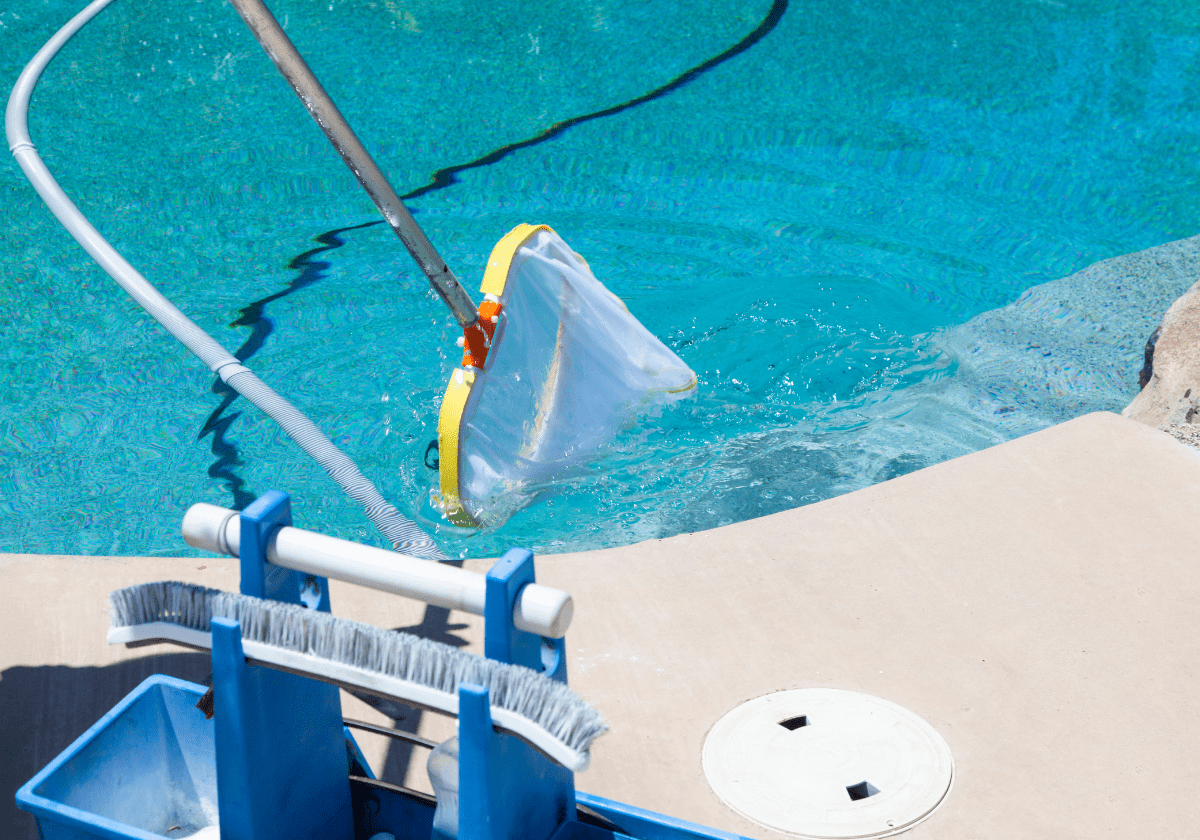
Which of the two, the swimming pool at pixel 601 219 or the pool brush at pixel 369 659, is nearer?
the pool brush at pixel 369 659

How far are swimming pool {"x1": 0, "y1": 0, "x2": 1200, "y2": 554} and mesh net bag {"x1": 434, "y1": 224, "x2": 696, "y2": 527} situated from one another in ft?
0.76

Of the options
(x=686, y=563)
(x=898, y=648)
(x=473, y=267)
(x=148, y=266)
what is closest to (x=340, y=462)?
(x=686, y=563)

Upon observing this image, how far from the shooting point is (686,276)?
5602 mm

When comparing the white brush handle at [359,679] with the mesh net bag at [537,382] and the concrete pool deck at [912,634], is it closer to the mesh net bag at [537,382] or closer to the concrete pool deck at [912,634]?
the concrete pool deck at [912,634]

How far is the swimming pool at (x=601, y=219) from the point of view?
4.18 metres

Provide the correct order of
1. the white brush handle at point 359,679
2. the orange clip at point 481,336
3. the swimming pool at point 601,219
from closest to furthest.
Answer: the white brush handle at point 359,679
the orange clip at point 481,336
the swimming pool at point 601,219

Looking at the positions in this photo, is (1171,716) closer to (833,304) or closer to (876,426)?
(876,426)

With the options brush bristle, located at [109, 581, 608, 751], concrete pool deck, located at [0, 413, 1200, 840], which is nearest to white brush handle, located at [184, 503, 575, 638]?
brush bristle, located at [109, 581, 608, 751]

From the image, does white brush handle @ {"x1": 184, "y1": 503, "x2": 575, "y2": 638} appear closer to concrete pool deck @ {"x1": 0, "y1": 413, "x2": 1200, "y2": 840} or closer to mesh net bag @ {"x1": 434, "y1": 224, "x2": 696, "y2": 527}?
concrete pool deck @ {"x1": 0, "y1": 413, "x2": 1200, "y2": 840}

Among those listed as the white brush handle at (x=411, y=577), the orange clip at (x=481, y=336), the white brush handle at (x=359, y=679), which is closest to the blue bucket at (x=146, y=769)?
the white brush handle at (x=359, y=679)

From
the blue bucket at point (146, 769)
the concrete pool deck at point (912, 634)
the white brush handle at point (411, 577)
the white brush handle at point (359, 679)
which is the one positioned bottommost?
the concrete pool deck at point (912, 634)

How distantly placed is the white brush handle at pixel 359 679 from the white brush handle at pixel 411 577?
0.10 m

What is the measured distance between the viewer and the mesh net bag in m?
3.18

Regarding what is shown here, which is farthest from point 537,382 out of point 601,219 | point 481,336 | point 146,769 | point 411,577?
point 601,219
